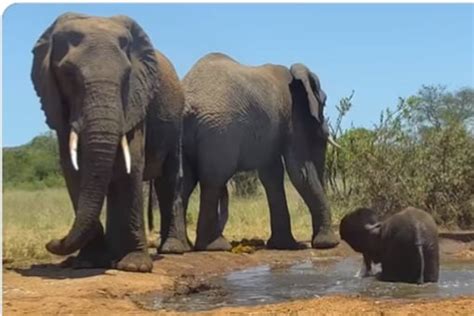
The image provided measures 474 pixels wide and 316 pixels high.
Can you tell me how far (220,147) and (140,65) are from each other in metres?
2.82

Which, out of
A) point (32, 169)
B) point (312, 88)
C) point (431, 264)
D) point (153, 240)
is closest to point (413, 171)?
point (312, 88)

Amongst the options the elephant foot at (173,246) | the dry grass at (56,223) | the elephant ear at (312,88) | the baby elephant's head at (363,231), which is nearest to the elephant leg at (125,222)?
the elephant foot at (173,246)

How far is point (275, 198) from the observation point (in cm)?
1517

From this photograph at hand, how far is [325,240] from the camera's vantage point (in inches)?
578

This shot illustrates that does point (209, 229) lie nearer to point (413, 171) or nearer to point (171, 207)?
point (171, 207)

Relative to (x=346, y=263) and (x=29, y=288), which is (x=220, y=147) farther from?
(x=29, y=288)

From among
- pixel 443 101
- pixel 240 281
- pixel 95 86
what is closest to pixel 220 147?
pixel 240 281

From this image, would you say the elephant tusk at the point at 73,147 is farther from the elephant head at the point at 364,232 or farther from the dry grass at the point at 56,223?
the elephant head at the point at 364,232

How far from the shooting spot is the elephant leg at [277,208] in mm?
14531

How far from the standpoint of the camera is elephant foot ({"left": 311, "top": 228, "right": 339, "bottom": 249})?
14.6 m

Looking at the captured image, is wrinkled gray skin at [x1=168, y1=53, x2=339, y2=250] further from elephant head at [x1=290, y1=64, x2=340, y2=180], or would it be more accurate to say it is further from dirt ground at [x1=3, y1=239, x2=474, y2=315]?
dirt ground at [x1=3, y1=239, x2=474, y2=315]

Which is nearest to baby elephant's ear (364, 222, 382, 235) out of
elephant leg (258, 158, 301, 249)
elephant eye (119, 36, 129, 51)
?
elephant eye (119, 36, 129, 51)

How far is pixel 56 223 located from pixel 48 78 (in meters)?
8.22

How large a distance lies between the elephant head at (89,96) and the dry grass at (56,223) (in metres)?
2.36
